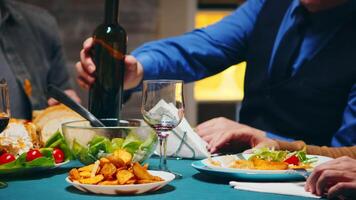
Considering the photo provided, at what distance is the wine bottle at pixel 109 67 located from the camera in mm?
1829

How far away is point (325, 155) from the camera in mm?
1820

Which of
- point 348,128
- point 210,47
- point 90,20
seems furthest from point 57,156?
point 90,20

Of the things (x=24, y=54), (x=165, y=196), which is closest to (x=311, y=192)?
(x=165, y=196)

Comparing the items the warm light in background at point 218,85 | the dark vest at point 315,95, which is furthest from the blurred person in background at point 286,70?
the warm light in background at point 218,85

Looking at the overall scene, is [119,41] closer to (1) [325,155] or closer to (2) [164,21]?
(1) [325,155]

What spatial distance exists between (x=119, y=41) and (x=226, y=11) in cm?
257

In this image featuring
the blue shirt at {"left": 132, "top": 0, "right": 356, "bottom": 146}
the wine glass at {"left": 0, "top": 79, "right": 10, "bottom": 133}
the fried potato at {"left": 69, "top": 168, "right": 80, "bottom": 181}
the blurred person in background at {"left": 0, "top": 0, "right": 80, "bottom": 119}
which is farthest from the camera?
the blurred person in background at {"left": 0, "top": 0, "right": 80, "bottom": 119}

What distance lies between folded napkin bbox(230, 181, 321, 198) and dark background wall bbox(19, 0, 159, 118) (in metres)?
2.56

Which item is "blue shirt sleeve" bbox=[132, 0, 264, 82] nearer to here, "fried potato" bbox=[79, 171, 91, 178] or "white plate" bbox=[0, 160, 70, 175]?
"white plate" bbox=[0, 160, 70, 175]

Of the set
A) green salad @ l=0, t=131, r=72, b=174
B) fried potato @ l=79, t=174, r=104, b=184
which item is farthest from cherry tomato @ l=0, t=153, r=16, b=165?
fried potato @ l=79, t=174, r=104, b=184

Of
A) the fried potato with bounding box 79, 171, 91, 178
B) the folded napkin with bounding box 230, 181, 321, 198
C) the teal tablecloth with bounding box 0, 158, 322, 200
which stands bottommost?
the teal tablecloth with bounding box 0, 158, 322, 200

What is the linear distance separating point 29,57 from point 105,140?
5.39 feet

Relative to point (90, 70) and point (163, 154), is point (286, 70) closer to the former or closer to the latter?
point (90, 70)

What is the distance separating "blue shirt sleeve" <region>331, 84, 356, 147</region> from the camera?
213 cm
